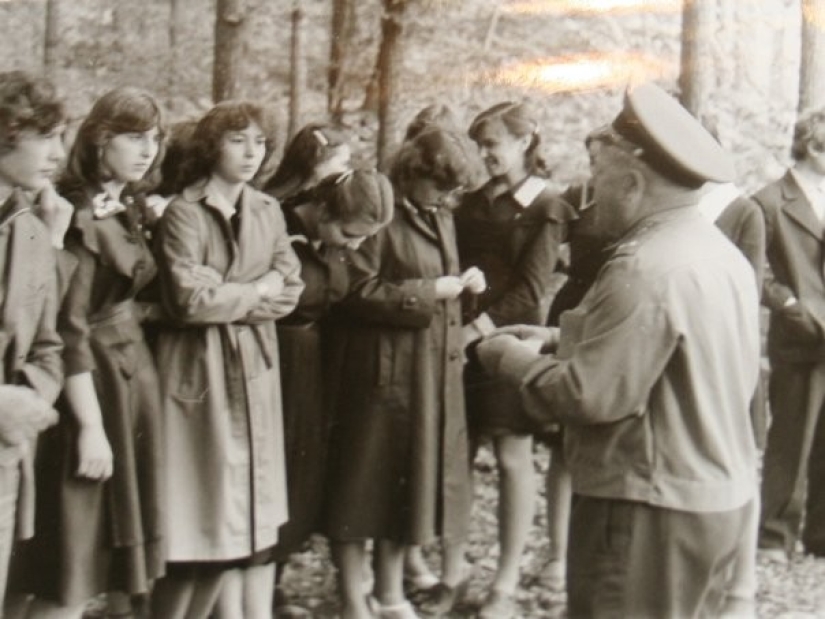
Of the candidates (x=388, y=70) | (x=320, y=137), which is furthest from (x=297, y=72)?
(x=320, y=137)

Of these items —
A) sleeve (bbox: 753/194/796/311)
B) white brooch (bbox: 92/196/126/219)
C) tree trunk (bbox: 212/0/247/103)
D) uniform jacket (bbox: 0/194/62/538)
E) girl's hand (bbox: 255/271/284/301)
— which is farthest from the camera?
sleeve (bbox: 753/194/796/311)

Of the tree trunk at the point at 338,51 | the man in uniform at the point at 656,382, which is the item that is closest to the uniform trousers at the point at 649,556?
the man in uniform at the point at 656,382

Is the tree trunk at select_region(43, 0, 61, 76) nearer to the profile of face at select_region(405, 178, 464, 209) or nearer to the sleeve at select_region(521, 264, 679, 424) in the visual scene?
the profile of face at select_region(405, 178, 464, 209)

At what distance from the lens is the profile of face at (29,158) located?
6.86ft

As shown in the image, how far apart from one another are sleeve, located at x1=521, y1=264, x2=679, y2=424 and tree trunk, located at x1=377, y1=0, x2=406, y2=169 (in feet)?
4.49

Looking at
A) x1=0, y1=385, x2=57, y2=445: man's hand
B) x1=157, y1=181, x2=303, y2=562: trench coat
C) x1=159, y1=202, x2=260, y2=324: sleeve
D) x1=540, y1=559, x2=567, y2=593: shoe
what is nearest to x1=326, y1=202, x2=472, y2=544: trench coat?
x1=157, y1=181, x2=303, y2=562: trench coat

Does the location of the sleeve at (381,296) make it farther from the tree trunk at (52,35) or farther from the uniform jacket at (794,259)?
the uniform jacket at (794,259)

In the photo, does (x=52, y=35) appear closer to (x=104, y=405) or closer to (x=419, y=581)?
(x=104, y=405)

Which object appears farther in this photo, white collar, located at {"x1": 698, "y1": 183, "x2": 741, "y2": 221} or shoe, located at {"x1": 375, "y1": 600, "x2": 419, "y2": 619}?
white collar, located at {"x1": 698, "y1": 183, "x2": 741, "y2": 221}

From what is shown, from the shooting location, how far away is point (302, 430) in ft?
9.51

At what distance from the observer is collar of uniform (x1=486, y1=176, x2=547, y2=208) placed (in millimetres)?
3225

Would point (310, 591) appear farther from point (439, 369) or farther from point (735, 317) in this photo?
point (735, 317)

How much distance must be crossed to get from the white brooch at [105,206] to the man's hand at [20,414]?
467 millimetres

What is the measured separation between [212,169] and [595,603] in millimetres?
1218
